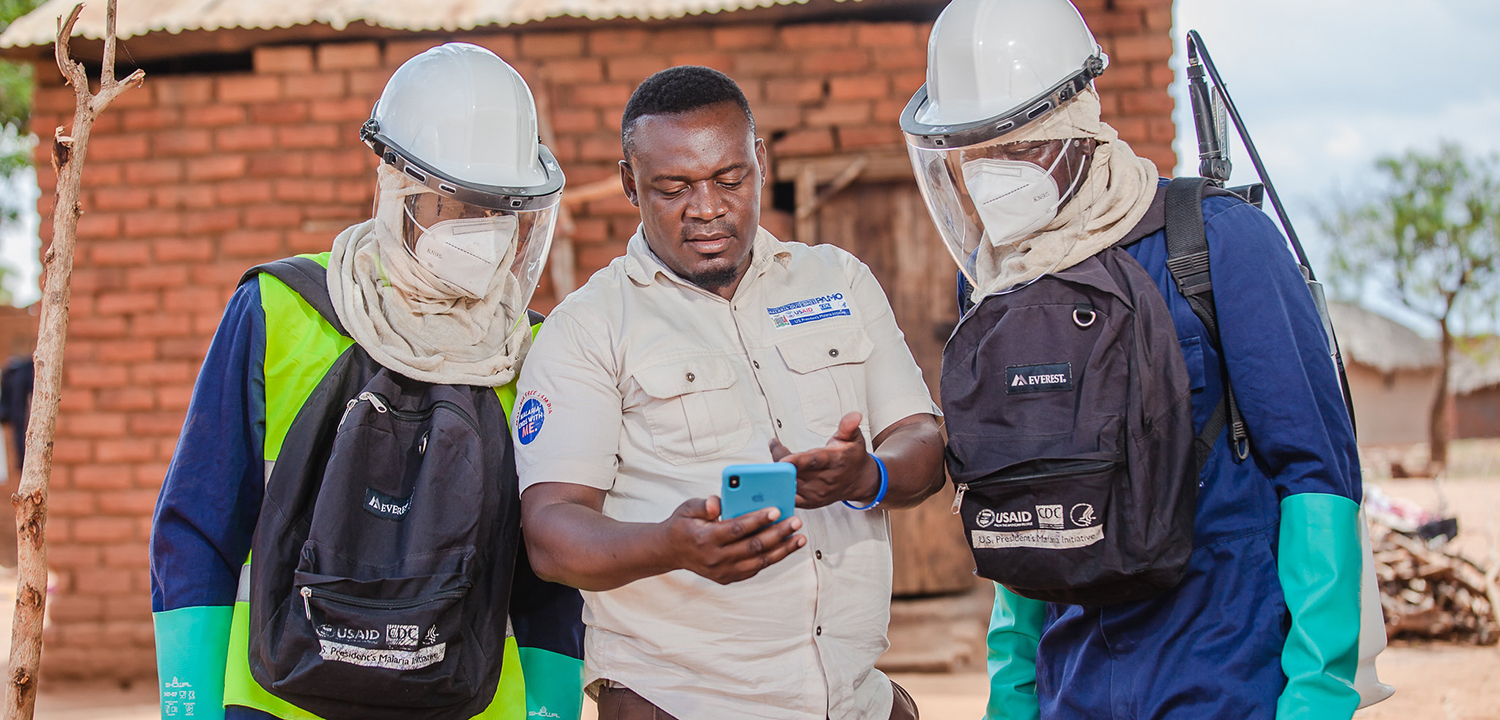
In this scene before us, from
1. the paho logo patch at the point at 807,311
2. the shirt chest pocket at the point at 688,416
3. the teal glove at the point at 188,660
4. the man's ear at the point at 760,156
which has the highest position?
the man's ear at the point at 760,156

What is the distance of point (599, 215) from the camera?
5.64 meters

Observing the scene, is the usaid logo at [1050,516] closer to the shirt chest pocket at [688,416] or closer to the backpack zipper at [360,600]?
the shirt chest pocket at [688,416]

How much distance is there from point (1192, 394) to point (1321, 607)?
40cm

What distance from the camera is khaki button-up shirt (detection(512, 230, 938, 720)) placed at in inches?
79.4

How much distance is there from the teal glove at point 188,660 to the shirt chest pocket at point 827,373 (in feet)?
3.98

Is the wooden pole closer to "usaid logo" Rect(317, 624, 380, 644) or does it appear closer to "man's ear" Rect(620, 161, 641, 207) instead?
"usaid logo" Rect(317, 624, 380, 644)

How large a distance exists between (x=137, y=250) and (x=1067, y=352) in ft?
17.4

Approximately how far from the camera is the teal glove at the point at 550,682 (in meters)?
2.39

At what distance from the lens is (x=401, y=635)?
2.04 meters

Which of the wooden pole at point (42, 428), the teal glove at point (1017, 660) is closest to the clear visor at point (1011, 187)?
the teal glove at point (1017, 660)

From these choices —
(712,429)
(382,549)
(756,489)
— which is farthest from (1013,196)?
(382,549)

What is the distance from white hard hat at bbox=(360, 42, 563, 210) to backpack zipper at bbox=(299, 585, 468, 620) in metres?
0.81

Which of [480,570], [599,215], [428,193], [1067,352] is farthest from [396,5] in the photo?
[1067,352]

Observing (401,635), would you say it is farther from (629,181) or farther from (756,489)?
(629,181)
